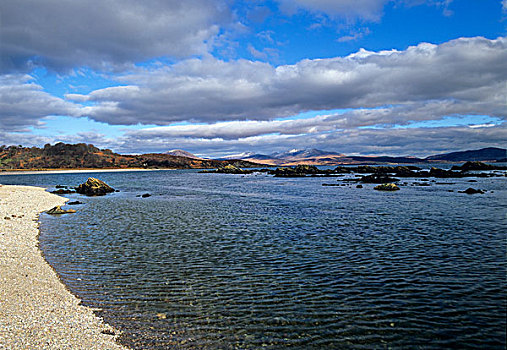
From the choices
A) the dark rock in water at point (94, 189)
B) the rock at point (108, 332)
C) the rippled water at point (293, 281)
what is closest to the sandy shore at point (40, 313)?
the rock at point (108, 332)

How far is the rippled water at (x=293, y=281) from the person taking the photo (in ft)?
30.6

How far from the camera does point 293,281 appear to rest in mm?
13578

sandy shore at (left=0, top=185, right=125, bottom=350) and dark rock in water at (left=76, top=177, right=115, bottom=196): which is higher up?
dark rock in water at (left=76, top=177, right=115, bottom=196)

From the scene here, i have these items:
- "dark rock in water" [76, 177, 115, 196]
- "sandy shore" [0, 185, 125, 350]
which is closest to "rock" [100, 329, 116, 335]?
"sandy shore" [0, 185, 125, 350]

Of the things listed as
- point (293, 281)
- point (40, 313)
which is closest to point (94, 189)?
point (40, 313)

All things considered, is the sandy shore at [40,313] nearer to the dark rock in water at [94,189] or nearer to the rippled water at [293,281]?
the rippled water at [293,281]

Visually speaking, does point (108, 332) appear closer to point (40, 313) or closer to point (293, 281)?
point (40, 313)

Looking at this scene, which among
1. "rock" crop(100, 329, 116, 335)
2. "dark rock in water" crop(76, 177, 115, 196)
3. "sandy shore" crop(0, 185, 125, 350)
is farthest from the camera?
"dark rock in water" crop(76, 177, 115, 196)

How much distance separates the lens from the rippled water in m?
9.34

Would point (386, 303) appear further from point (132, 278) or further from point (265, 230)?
point (265, 230)

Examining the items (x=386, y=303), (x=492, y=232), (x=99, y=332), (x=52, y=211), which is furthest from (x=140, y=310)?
(x=52, y=211)

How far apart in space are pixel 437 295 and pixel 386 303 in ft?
8.06

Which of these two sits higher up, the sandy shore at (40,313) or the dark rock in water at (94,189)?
the dark rock in water at (94,189)

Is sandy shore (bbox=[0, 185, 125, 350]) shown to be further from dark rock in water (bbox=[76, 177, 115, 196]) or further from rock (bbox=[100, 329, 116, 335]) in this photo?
dark rock in water (bbox=[76, 177, 115, 196])
